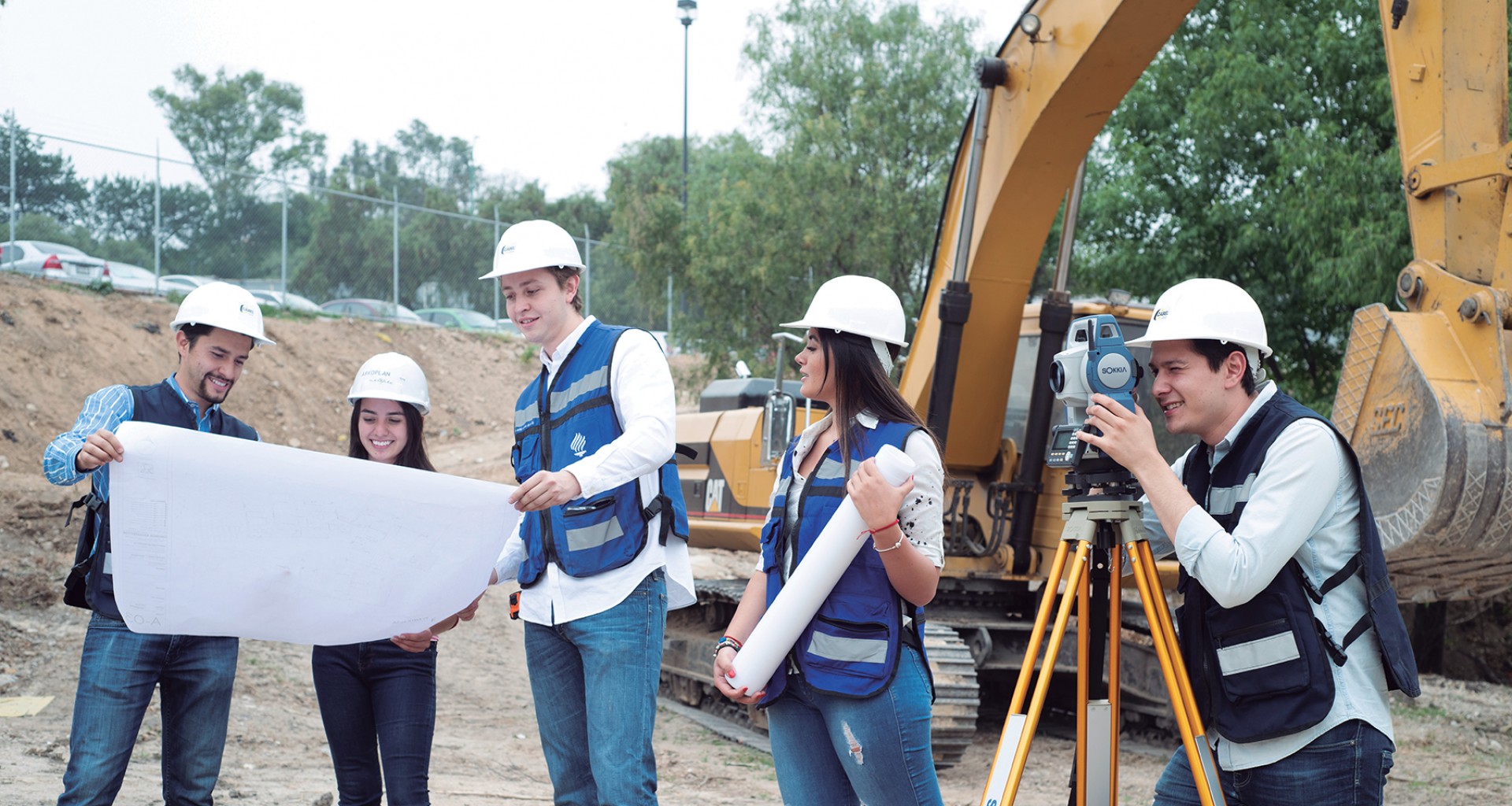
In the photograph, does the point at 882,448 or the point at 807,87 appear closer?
the point at 882,448

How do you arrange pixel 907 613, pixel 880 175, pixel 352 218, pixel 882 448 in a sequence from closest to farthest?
pixel 882 448 → pixel 907 613 → pixel 880 175 → pixel 352 218

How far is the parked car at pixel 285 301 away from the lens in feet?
75.7

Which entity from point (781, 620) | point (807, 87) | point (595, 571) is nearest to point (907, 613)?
point (781, 620)

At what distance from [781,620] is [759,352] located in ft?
64.2

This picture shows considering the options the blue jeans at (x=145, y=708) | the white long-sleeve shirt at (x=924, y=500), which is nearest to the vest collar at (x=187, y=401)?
the blue jeans at (x=145, y=708)

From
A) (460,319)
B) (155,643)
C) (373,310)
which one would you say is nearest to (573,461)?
(155,643)

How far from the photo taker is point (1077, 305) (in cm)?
878

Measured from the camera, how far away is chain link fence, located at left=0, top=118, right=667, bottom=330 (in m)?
19.4

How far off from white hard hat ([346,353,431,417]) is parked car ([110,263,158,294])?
61.5ft

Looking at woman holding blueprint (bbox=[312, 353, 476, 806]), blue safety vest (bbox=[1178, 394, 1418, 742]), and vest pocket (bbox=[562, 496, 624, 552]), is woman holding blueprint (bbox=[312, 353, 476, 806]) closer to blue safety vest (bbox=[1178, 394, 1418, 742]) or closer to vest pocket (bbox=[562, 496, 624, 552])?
vest pocket (bbox=[562, 496, 624, 552])

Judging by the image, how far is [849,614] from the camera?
2.94m

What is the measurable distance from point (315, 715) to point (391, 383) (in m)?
5.55

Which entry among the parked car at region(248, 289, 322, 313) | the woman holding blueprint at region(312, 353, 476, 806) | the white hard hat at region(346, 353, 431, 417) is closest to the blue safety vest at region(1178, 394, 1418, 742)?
the woman holding blueprint at region(312, 353, 476, 806)

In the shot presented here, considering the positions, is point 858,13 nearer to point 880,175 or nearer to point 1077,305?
point 880,175
